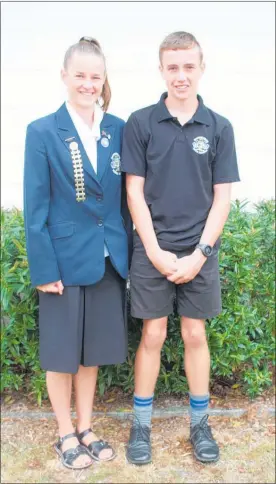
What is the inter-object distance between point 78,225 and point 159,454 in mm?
1252

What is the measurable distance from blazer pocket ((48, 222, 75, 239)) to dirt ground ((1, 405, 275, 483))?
3.75 feet

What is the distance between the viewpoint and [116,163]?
9.12 feet

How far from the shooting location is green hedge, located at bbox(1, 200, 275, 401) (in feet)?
10.4

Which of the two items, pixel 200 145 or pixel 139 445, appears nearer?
pixel 200 145

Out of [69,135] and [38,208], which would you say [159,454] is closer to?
[38,208]

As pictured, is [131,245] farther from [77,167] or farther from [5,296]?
[5,296]

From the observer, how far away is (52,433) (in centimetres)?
328

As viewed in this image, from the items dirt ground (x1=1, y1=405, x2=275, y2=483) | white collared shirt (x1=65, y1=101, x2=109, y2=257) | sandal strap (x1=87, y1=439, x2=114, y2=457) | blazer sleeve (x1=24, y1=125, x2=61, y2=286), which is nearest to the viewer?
blazer sleeve (x1=24, y1=125, x2=61, y2=286)

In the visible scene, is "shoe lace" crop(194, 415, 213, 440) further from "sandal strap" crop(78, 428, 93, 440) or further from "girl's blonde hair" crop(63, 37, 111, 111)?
"girl's blonde hair" crop(63, 37, 111, 111)

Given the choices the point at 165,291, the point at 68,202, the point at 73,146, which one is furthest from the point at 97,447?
the point at 73,146

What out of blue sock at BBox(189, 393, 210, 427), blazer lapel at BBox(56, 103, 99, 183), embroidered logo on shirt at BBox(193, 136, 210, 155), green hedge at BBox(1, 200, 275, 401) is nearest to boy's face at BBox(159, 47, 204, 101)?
embroidered logo on shirt at BBox(193, 136, 210, 155)

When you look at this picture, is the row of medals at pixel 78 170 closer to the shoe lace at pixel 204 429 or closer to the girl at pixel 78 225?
the girl at pixel 78 225

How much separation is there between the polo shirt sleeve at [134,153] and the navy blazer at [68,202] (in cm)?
6

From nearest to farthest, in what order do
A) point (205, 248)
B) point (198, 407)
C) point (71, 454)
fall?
1. point (205, 248)
2. point (71, 454)
3. point (198, 407)
